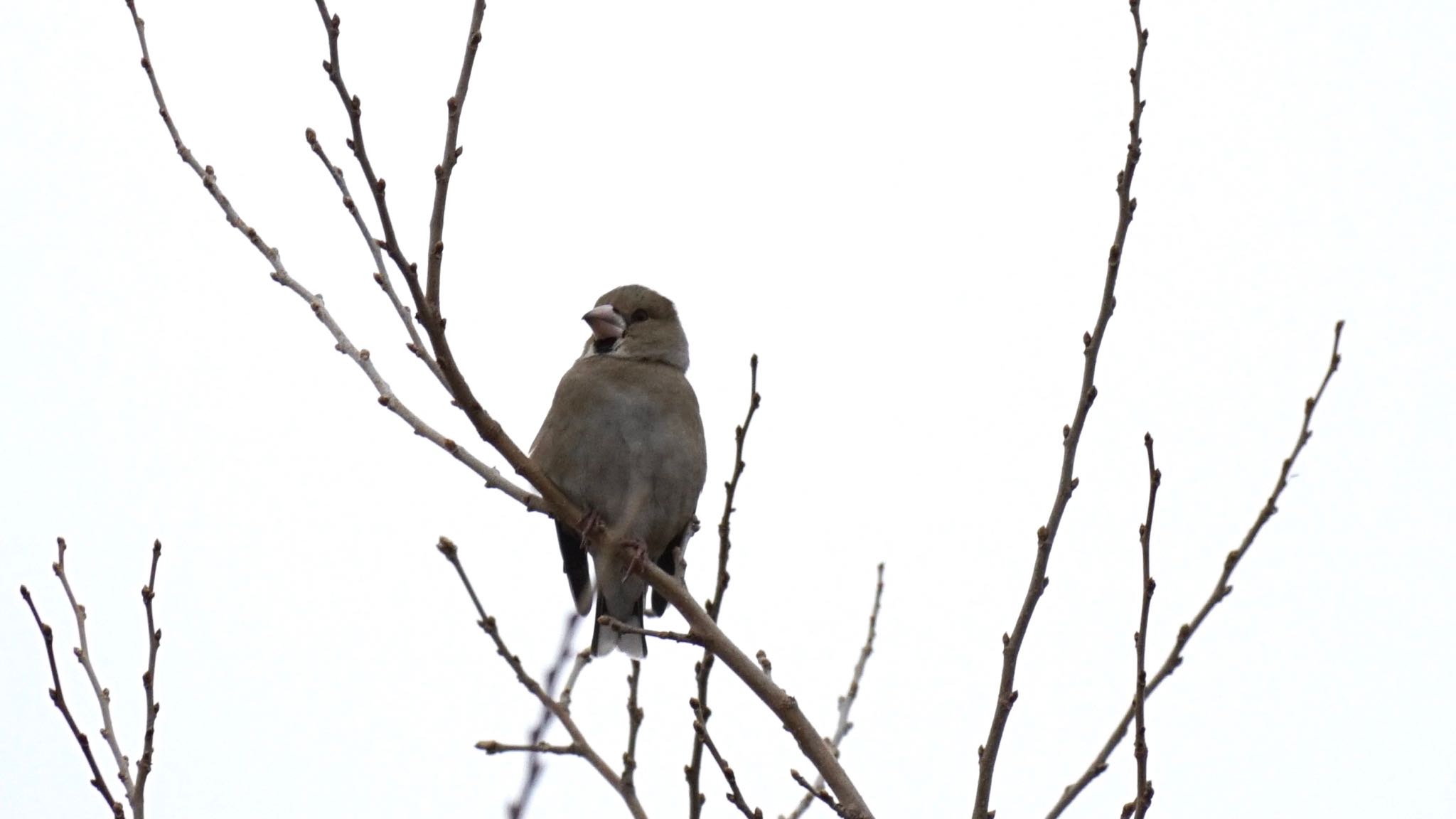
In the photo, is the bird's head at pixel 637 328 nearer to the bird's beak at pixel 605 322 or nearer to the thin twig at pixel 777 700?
the bird's beak at pixel 605 322

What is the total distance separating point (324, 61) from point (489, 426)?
959 mm

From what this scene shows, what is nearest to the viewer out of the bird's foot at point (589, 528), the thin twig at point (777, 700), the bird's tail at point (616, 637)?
the thin twig at point (777, 700)

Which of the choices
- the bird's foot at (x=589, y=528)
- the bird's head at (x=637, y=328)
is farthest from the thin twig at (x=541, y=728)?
the bird's head at (x=637, y=328)

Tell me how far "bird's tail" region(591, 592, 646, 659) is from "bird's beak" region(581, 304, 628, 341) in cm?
112

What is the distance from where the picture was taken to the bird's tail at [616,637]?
539 cm

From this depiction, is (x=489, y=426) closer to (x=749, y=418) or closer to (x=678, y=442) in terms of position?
(x=749, y=418)

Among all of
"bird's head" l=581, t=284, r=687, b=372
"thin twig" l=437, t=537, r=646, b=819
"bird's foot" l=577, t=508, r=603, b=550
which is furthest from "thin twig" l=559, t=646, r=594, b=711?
"bird's head" l=581, t=284, r=687, b=372

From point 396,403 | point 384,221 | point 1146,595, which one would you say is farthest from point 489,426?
→ point 1146,595

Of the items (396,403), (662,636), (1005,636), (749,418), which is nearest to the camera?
(1005,636)

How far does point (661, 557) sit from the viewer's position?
632cm

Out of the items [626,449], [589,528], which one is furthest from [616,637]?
[589,528]

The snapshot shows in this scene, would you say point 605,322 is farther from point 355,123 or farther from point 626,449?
point 355,123

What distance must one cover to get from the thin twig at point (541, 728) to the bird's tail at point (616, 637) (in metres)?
2.63

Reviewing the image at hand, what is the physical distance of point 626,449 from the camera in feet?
18.9
